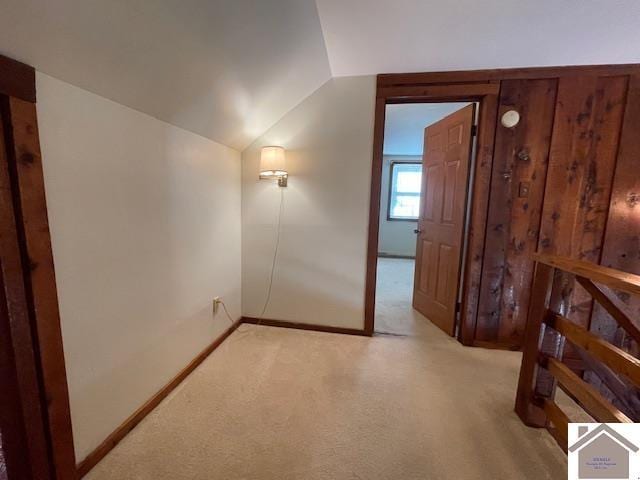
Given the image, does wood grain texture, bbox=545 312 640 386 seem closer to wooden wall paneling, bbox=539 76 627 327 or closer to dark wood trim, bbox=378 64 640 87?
wooden wall paneling, bbox=539 76 627 327

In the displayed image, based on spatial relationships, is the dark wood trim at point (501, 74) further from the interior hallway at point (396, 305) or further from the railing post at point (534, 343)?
the interior hallway at point (396, 305)

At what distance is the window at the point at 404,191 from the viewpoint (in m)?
5.88

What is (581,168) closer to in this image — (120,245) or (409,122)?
(409,122)

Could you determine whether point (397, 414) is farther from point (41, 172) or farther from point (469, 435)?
point (41, 172)

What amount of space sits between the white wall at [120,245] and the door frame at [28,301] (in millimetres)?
60

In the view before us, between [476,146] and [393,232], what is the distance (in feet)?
12.8

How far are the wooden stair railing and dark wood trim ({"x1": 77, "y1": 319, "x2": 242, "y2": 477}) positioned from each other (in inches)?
82.3

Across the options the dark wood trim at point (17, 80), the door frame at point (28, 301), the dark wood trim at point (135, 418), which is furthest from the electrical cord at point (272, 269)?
the dark wood trim at point (17, 80)

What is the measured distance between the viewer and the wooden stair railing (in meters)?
1.12

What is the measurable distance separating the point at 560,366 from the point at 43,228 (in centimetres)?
237

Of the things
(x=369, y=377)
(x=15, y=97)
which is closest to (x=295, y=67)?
(x=15, y=97)

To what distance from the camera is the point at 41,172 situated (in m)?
0.97

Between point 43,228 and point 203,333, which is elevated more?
point 43,228

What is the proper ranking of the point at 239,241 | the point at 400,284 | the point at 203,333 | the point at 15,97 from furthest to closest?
the point at 400,284 < the point at 239,241 < the point at 203,333 < the point at 15,97
